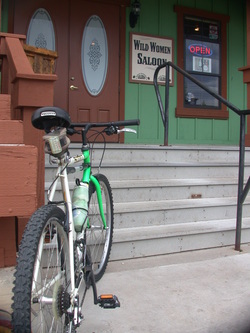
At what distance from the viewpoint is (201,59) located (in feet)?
22.0

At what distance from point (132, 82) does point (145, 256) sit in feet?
11.8

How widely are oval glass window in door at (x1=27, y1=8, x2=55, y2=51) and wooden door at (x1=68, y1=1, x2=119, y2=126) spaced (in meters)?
0.33

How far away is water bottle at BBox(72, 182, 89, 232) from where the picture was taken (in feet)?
6.73

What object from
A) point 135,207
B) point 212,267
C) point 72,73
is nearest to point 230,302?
point 212,267

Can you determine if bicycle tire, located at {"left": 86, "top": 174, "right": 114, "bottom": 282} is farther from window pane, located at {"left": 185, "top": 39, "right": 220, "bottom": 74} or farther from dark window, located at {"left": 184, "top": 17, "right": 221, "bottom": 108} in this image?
window pane, located at {"left": 185, "top": 39, "right": 220, "bottom": 74}

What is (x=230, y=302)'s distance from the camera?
249 centimetres

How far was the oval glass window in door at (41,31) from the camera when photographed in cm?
540

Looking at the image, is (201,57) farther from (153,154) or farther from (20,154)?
(20,154)

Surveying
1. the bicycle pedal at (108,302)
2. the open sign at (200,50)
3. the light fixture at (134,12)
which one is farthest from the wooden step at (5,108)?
the open sign at (200,50)

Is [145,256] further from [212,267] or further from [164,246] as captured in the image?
[212,267]

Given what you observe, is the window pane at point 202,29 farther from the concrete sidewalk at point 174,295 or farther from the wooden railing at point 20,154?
the concrete sidewalk at point 174,295

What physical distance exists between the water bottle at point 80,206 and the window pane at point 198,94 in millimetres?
4771

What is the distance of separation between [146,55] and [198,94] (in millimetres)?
1244

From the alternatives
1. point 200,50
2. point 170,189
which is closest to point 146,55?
point 200,50
